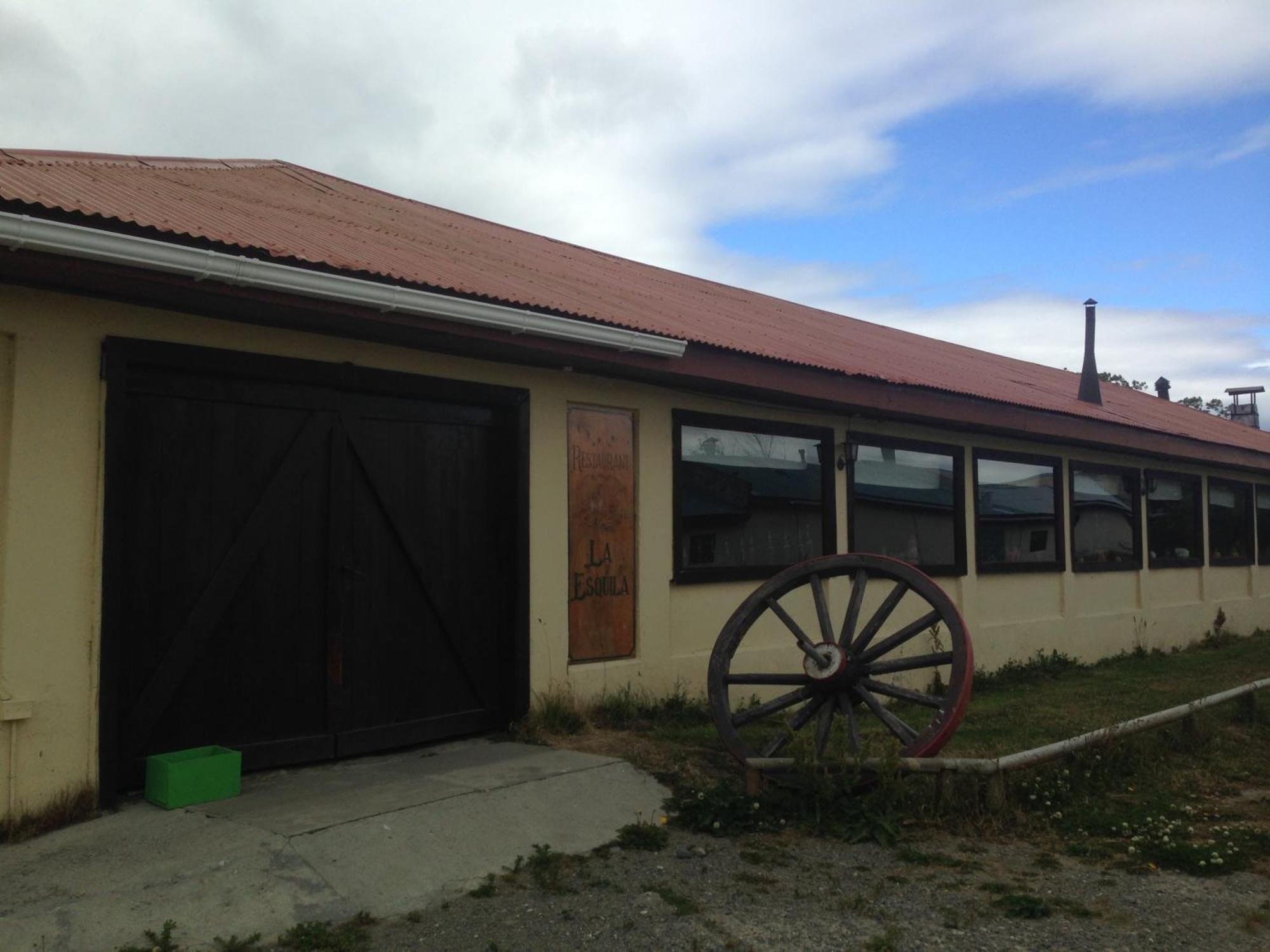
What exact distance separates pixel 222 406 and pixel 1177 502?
45.5 ft

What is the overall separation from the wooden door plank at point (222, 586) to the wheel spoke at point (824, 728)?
306cm

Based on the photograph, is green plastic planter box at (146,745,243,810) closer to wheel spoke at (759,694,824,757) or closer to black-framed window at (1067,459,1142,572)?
wheel spoke at (759,694,824,757)

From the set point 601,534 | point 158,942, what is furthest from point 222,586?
point 601,534

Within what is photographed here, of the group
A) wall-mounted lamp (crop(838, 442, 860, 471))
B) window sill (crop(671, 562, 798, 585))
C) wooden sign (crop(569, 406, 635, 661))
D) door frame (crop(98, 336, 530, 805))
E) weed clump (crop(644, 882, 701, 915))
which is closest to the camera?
weed clump (crop(644, 882, 701, 915))

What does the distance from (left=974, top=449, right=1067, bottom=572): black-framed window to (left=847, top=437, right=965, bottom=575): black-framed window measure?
1.29 feet

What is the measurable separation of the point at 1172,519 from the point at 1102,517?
2.28 m

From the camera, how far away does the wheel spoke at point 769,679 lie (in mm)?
6027

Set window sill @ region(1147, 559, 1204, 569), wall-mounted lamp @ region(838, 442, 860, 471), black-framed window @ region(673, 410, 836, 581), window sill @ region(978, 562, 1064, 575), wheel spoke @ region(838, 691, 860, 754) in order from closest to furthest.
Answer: wheel spoke @ region(838, 691, 860, 754) < black-framed window @ region(673, 410, 836, 581) < wall-mounted lamp @ region(838, 442, 860, 471) < window sill @ region(978, 562, 1064, 575) < window sill @ region(1147, 559, 1204, 569)

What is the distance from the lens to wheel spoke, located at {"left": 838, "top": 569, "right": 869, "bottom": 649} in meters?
6.01

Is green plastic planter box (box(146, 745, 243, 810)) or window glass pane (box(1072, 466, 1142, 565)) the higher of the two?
window glass pane (box(1072, 466, 1142, 565))

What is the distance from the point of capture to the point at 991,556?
11695mm

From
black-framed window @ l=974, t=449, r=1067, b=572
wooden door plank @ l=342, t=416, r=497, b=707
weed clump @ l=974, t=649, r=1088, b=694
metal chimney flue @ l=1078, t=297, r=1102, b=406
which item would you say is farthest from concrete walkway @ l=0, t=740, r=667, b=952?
metal chimney flue @ l=1078, t=297, r=1102, b=406

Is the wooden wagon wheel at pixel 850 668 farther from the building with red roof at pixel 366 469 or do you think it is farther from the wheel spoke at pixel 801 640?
the building with red roof at pixel 366 469

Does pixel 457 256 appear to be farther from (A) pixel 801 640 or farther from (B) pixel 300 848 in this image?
(B) pixel 300 848
